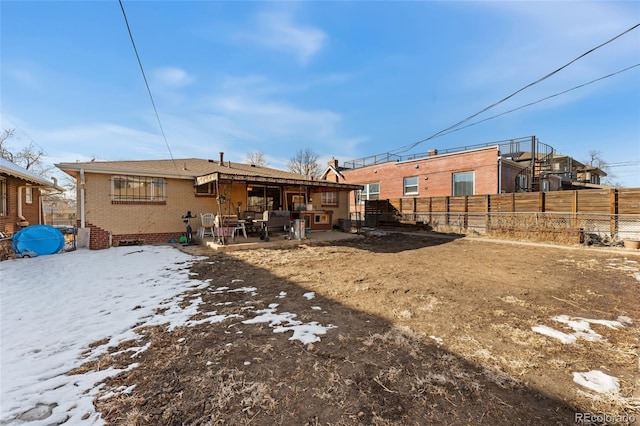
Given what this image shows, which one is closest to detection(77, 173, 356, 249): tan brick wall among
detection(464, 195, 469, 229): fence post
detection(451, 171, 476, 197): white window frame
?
detection(464, 195, 469, 229): fence post

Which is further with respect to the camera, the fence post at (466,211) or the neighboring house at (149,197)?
the fence post at (466,211)

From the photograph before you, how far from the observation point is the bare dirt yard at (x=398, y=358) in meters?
1.80

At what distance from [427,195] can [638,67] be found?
1120 centimetres

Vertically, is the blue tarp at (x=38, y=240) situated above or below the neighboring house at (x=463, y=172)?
below

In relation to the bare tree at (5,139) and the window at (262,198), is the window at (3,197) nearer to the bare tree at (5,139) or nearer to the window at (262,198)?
the window at (262,198)

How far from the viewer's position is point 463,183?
53.4 ft

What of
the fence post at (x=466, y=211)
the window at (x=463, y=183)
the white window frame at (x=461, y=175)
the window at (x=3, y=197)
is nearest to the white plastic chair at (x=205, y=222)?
the window at (x=3, y=197)

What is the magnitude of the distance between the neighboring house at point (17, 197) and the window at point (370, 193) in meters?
18.7

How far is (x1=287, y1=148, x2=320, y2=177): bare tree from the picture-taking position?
4041 centimetres

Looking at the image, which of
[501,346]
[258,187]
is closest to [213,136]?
[258,187]

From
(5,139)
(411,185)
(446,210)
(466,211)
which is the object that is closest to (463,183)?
(446,210)

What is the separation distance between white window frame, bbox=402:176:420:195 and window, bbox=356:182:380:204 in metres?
2.43

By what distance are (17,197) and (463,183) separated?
2211 centimetres

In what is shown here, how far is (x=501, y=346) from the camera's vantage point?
2.66 meters
